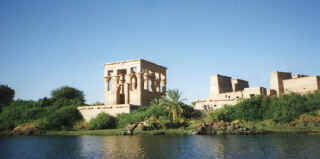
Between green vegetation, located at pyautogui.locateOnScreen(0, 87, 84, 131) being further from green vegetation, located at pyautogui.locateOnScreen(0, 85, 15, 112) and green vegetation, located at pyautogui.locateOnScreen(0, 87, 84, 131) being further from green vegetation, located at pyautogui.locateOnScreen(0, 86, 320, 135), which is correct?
green vegetation, located at pyautogui.locateOnScreen(0, 85, 15, 112)

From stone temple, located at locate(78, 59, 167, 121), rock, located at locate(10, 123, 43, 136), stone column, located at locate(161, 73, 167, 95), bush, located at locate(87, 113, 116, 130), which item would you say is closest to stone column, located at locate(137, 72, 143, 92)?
stone temple, located at locate(78, 59, 167, 121)

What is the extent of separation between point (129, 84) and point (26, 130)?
702 inches

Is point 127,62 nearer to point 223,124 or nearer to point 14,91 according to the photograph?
point 223,124

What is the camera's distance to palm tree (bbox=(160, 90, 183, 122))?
4453 cm

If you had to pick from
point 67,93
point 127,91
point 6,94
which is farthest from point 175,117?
point 6,94

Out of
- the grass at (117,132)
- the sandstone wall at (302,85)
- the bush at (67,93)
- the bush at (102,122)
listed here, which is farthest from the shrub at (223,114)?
the bush at (67,93)

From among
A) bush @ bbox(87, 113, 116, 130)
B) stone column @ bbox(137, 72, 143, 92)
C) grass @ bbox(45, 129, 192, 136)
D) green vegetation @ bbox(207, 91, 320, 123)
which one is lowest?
grass @ bbox(45, 129, 192, 136)

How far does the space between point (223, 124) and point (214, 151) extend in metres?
18.2

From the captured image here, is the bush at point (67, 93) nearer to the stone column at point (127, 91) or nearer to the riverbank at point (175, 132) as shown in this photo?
the stone column at point (127, 91)

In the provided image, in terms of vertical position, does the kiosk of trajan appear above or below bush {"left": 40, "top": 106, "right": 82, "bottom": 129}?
above

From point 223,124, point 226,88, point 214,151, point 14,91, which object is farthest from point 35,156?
point 14,91

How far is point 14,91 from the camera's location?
73188 millimetres

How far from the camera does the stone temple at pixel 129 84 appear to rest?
178 feet

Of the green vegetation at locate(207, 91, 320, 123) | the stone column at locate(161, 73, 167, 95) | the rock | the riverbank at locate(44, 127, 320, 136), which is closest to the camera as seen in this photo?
the riverbank at locate(44, 127, 320, 136)
